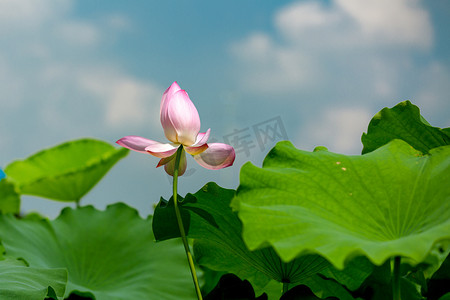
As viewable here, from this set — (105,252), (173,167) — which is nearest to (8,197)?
(105,252)

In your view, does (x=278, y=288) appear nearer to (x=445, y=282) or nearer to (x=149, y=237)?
(x=445, y=282)

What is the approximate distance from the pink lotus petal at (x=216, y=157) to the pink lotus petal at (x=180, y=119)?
0.03 meters

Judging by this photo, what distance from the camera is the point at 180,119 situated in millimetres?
597

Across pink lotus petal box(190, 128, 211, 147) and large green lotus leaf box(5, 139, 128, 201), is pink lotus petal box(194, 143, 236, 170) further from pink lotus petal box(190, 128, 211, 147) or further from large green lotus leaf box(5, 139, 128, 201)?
large green lotus leaf box(5, 139, 128, 201)

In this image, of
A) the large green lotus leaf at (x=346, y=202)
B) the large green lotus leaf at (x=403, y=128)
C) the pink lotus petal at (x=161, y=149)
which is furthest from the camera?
the large green lotus leaf at (x=403, y=128)

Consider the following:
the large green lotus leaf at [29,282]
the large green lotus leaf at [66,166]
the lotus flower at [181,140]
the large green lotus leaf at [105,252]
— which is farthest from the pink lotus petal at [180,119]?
the large green lotus leaf at [66,166]

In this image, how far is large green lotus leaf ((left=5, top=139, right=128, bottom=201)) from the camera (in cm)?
233

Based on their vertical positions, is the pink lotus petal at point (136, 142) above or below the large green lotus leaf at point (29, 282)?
above

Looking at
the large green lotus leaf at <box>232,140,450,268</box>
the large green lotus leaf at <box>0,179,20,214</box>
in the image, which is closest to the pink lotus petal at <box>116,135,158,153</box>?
the large green lotus leaf at <box>232,140,450,268</box>

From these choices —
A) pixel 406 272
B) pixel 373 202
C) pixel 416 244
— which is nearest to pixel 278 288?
pixel 406 272

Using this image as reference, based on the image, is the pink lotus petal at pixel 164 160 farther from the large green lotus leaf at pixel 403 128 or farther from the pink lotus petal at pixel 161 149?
the large green lotus leaf at pixel 403 128

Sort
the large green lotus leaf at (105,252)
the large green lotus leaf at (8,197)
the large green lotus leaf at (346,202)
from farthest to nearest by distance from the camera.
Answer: the large green lotus leaf at (8,197)
the large green lotus leaf at (105,252)
the large green lotus leaf at (346,202)

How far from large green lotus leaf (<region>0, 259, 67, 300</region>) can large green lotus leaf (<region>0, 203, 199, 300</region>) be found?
25cm

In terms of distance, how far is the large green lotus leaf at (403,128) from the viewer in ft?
2.53
